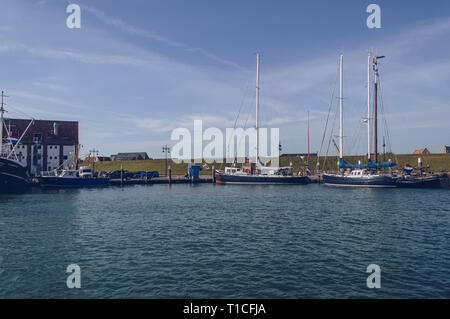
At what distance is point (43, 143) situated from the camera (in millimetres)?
74812

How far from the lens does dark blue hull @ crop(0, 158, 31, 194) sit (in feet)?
164

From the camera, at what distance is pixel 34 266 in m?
16.0

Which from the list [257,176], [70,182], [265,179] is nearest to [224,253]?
[70,182]

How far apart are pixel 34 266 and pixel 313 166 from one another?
9707cm

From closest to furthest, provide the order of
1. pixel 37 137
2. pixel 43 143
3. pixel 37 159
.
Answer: pixel 37 159 < pixel 43 143 < pixel 37 137

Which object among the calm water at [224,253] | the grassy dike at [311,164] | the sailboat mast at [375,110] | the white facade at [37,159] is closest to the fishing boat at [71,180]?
the white facade at [37,159]

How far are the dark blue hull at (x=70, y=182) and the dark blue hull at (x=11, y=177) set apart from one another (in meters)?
5.10

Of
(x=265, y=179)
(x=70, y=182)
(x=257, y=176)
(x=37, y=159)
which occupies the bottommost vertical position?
(x=265, y=179)

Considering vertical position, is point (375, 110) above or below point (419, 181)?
above

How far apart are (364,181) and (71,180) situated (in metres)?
64.3

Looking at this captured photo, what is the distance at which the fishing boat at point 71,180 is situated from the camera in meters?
59.8

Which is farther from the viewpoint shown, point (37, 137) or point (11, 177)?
point (37, 137)

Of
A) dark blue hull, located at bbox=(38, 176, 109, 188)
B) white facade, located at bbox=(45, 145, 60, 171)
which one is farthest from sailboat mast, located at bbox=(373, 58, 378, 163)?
white facade, located at bbox=(45, 145, 60, 171)

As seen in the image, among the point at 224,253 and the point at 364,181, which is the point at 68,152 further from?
the point at 364,181
